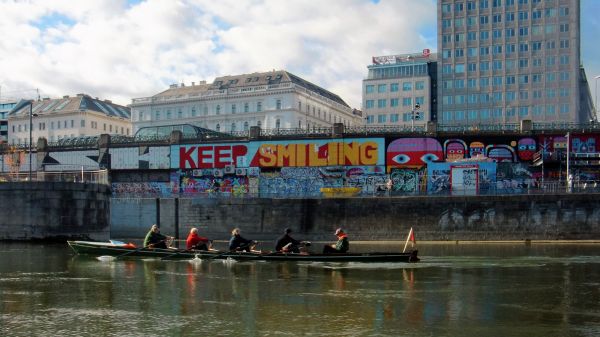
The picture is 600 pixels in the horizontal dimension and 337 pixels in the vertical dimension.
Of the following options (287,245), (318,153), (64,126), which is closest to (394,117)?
(64,126)

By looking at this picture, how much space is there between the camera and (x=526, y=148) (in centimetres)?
6034

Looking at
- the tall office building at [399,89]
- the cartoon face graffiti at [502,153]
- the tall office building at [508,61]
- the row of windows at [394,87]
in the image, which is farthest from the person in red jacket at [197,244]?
the row of windows at [394,87]

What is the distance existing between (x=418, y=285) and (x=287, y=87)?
3626 inches

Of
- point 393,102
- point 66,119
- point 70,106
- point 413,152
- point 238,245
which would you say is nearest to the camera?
point 238,245

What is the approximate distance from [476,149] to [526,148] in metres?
4.38

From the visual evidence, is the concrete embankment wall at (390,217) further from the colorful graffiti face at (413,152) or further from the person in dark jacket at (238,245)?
the person in dark jacket at (238,245)

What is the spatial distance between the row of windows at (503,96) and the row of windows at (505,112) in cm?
174

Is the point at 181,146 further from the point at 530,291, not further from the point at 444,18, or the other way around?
the point at 444,18

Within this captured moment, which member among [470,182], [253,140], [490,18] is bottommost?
[470,182]

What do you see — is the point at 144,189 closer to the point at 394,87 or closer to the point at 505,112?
the point at 394,87

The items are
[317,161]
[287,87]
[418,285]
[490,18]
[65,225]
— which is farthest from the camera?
[490,18]

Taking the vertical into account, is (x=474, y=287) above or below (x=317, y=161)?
below

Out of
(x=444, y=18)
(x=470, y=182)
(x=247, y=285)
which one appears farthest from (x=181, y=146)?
(x=444, y=18)

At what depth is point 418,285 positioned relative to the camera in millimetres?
27344
